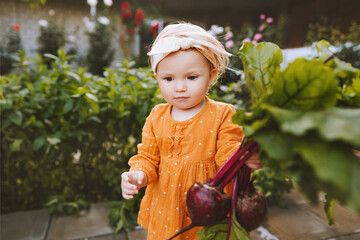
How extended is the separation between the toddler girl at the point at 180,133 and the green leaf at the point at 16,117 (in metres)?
A: 1.40

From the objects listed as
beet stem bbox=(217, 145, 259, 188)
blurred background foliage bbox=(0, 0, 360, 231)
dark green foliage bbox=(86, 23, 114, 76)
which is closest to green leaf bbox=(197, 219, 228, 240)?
beet stem bbox=(217, 145, 259, 188)

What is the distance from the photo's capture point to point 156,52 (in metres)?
1.13

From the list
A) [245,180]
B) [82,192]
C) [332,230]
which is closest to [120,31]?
[82,192]

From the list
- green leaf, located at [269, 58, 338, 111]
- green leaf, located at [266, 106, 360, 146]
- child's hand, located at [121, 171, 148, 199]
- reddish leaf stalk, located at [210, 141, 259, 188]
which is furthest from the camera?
child's hand, located at [121, 171, 148, 199]

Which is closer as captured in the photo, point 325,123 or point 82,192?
point 325,123

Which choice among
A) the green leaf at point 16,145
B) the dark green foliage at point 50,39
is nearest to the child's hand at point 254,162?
the green leaf at point 16,145

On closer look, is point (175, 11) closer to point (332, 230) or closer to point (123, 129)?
point (123, 129)

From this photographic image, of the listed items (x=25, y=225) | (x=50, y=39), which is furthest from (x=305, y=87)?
(x=50, y=39)

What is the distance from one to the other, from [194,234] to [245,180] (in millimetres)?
615

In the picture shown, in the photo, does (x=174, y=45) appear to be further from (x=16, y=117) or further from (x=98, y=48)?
(x=98, y=48)

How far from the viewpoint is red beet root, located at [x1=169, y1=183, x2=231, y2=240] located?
2.57ft

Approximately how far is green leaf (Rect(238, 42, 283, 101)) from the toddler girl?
11.5 inches

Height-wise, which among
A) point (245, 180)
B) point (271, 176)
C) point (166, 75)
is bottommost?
point (271, 176)

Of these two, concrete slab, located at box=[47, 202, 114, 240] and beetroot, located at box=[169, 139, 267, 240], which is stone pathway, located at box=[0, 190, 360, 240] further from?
beetroot, located at box=[169, 139, 267, 240]
